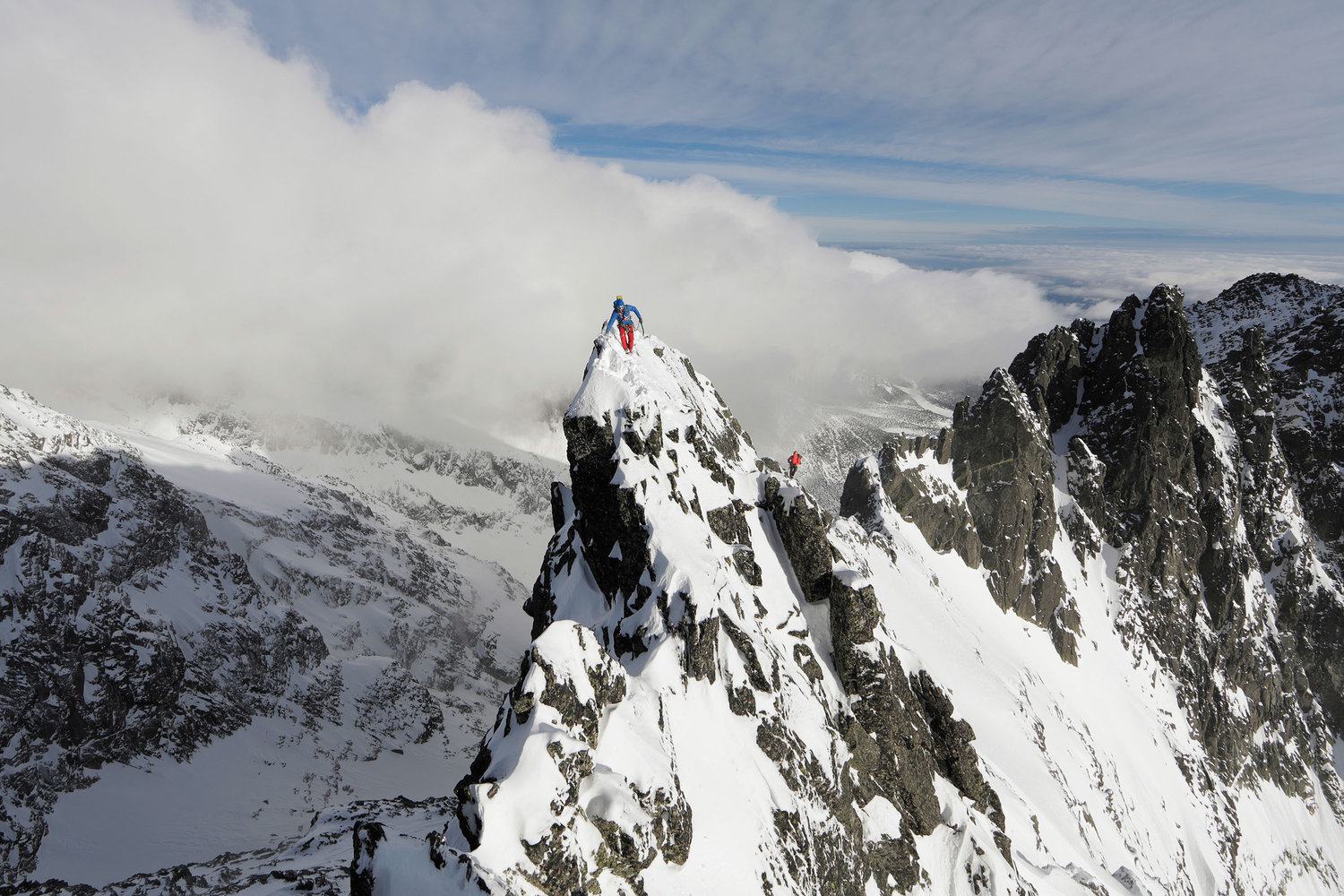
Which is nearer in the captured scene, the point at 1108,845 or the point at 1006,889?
the point at 1006,889

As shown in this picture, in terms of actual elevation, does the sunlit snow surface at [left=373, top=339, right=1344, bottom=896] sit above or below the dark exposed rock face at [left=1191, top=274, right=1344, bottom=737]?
below

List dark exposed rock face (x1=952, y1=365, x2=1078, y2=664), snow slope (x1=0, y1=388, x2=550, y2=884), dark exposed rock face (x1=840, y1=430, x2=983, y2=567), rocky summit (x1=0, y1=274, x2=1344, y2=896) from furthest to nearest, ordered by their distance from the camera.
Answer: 1. snow slope (x1=0, y1=388, x2=550, y2=884)
2. dark exposed rock face (x1=952, y1=365, x2=1078, y2=664)
3. dark exposed rock face (x1=840, y1=430, x2=983, y2=567)
4. rocky summit (x1=0, y1=274, x2=1344, y2=896)

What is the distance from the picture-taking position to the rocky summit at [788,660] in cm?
2670

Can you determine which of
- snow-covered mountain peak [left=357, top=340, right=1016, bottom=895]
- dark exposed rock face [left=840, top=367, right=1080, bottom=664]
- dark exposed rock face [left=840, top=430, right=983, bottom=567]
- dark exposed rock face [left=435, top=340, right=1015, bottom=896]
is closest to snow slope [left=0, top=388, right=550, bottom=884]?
dark exposed rock face [left=840, top=430, right=983, bottom=567]

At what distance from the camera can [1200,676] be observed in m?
98.9

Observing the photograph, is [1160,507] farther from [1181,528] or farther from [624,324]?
[624,324]

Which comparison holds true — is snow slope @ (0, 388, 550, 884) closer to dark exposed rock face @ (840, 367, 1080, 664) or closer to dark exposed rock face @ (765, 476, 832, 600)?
dark exposed rock face @ (840, 367, 1080, 664)

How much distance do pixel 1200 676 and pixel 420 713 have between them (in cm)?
14532

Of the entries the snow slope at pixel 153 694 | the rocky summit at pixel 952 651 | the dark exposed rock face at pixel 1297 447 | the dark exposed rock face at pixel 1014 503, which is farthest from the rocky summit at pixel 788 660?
the snow slope at pixel 153 694

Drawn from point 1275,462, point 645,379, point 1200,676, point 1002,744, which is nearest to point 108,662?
point 645,379

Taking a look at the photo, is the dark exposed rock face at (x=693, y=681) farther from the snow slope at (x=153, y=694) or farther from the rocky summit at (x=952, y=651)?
the snow slope at (x=153, y=694)

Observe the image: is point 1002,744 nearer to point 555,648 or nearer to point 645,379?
point 645,379

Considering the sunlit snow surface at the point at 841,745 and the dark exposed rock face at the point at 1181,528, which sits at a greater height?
the dark exposed rock face at the point at 1181,528

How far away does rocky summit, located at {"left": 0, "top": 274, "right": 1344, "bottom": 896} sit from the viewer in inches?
1051
